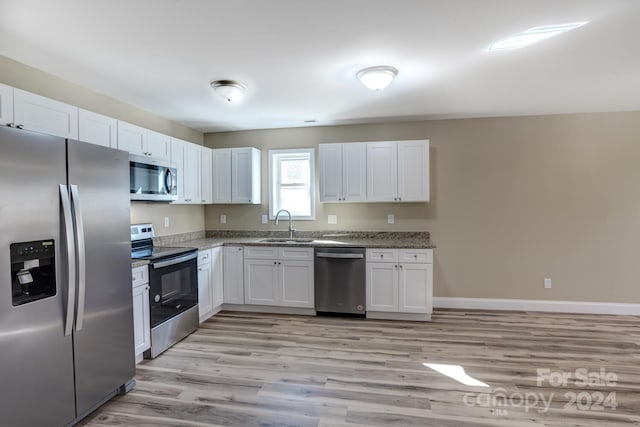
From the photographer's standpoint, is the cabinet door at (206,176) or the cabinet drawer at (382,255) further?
the cabinet door at (206,176)

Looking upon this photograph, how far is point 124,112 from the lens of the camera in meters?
3.50

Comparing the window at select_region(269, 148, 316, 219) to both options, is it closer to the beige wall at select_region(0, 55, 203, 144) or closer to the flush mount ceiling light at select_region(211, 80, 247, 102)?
the beige wall at select_region(0, 55, 203, 144)

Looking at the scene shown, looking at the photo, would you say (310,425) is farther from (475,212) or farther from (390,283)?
(475,212)

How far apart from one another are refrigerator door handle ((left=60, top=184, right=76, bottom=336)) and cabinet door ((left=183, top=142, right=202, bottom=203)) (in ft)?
6.93

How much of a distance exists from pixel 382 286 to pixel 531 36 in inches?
108

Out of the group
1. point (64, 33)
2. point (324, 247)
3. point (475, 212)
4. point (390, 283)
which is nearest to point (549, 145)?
point (475, 212)

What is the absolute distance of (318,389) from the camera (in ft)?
8.04

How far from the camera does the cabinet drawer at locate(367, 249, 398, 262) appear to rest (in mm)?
3865

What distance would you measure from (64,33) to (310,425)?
297 cm

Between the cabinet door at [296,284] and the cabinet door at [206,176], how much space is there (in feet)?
4.65

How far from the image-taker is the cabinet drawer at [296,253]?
13.2ft

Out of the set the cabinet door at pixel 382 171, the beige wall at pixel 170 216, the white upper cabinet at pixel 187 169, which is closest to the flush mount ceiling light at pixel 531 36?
the cabinet door at pixel 382 171

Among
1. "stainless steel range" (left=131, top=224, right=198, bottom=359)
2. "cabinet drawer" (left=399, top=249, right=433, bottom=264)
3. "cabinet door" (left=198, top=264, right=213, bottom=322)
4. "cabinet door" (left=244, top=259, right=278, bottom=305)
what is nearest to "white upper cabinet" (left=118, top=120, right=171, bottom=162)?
"stainless steel range" (left=131, top=224, right=198, bottom=359)

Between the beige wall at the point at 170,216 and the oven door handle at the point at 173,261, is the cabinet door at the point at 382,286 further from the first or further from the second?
the beige wall at the point at 170,216
